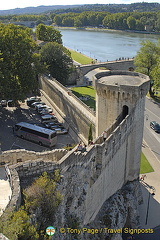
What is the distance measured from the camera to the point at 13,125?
113 ft

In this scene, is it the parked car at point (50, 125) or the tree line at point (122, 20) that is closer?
the parked car at point (50, 125)

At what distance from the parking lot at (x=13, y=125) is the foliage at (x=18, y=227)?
62.5 ft

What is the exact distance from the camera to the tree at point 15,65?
32.3 metres

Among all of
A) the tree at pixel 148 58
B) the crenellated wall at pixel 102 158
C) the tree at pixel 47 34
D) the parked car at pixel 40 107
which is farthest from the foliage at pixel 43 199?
the tree at pixel 47 34

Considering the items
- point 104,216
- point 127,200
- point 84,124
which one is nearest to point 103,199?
point 104,216

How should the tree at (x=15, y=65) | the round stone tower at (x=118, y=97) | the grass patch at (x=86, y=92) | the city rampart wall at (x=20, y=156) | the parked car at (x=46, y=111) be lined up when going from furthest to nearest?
the grass patch at (x=86, y=92) < the parked car at (x=46, y=111) < the tree at (x=15, y=65) < the round stone tower at (x=118, y=97) < the city rampart wall at (x=20, y=156)

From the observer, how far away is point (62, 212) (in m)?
11.9

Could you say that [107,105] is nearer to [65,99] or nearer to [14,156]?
[14,156]

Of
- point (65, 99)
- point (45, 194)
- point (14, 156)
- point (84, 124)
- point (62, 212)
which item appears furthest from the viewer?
point (65, 99)

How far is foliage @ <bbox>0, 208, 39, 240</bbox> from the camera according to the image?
8.68 m

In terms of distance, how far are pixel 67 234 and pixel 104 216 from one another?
5.93m

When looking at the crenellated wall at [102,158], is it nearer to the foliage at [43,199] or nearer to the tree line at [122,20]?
the foliage at [43,199]

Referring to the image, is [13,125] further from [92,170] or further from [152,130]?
[92,170]

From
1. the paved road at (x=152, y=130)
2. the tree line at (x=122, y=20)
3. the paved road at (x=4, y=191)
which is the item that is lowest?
the paved road at (x=152, y=130)
